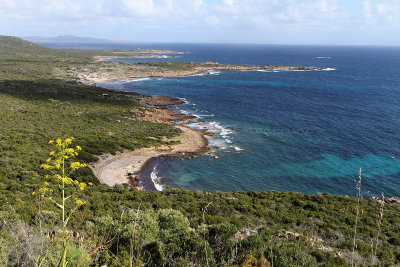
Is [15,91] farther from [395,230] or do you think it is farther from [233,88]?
[395,230]

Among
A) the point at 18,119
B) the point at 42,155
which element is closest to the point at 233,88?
the point at 18,119

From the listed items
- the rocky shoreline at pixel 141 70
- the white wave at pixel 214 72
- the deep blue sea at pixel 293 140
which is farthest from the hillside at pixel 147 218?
the white wave at pixel 214 72

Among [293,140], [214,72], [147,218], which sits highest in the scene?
[214,72]

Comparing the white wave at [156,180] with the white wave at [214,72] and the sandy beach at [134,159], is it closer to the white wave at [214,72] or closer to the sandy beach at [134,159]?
the sandy beach at [134,159]

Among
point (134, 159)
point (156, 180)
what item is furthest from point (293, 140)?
point (134, 159)

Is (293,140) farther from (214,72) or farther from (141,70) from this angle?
(141,70)

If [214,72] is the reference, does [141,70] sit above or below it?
below
